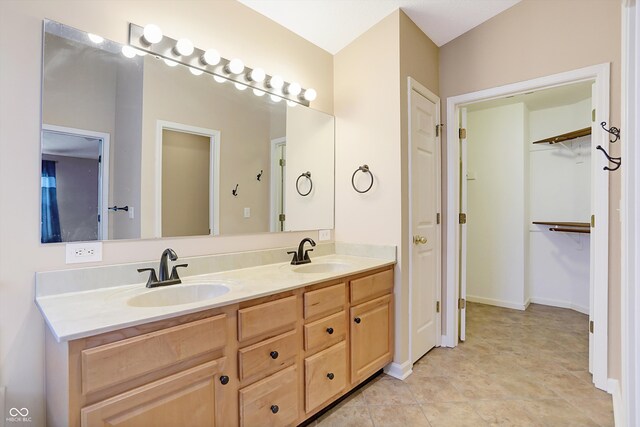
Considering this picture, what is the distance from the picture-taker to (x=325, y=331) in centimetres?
171

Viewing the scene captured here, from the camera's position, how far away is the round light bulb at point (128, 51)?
1.53m

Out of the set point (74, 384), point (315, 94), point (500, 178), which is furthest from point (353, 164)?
point (500, 178)

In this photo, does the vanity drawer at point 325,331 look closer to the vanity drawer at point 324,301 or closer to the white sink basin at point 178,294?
the vanity drawer at point 324,301

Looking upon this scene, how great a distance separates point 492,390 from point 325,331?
49.6 inches

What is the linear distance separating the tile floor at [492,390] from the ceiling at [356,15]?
252 cm

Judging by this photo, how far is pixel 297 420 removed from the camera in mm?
1574

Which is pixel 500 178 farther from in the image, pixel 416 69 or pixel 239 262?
pixel 239 262

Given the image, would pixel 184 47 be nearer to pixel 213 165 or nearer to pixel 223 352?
pixel 213 165

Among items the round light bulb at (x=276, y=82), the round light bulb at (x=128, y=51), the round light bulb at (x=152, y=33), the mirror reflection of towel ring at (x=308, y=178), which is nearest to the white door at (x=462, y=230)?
the mirror reflection of towel ring at (x=308, y=178)

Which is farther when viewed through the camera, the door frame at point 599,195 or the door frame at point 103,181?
the door frame at point 599,195

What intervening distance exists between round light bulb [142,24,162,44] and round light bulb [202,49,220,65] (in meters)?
0.25

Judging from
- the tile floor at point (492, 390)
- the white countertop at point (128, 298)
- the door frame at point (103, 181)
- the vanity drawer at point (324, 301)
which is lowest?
the tile floor at point (492, 390)

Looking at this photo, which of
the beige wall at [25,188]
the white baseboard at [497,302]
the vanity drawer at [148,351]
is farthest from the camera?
the white baseboard at [497,302]

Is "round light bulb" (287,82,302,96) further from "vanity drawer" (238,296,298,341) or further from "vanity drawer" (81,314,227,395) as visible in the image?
"vanity drawer" (81,314,227,395)
